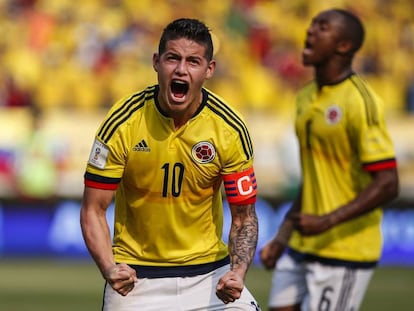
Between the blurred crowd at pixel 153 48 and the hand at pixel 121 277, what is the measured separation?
1312cm

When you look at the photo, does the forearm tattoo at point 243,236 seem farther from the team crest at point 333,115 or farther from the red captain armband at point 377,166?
the team crest at point 333,115

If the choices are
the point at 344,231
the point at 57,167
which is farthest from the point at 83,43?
the point at 344,231

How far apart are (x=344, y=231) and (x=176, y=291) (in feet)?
5.50

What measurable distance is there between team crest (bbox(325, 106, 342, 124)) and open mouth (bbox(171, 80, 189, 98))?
1760 millimetres

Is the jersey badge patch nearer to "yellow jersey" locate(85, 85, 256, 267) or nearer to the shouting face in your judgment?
"yellow jersey" locate(85, 85, 256, 267)

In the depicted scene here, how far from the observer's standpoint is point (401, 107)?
17.7m

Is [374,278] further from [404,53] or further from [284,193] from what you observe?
[404,53]

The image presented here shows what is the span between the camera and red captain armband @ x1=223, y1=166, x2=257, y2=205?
4.91 meters

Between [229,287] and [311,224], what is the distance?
5.04 ft

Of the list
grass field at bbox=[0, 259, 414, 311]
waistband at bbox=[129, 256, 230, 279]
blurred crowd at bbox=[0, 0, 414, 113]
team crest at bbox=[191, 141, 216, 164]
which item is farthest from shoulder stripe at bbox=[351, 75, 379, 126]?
blurred crowd at bbox=[0, 0, 414, 113]

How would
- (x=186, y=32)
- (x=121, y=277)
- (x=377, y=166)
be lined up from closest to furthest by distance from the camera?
(x=121, y=277) < (x=186, y=32) < (x=377, y=166)

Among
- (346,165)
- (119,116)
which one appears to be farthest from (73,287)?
(119,116)

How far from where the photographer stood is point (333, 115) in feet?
20.7

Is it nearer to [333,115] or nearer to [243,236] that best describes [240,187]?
[243,236]
